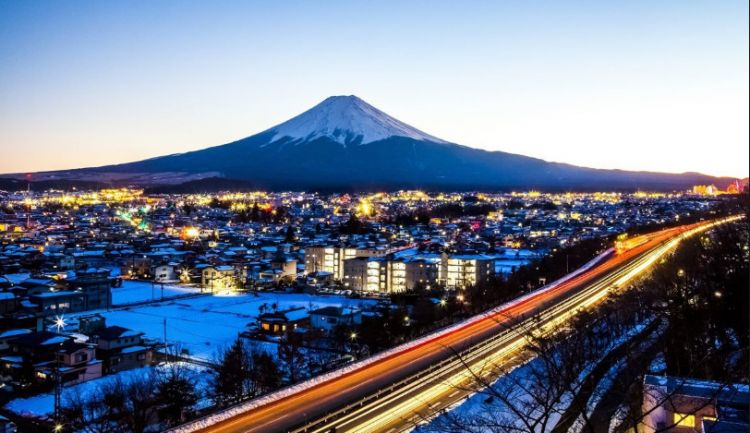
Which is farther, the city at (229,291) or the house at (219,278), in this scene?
the house at (219,278)

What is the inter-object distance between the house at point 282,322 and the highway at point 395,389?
3402 millimetres

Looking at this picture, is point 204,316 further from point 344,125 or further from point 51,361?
point 344,125

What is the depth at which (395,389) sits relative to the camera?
6047 mm

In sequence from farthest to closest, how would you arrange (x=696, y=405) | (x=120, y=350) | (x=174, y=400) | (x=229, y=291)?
(x=229, y=291), (x=120, y=350), (x=174, y=400), (x=696, y=405)

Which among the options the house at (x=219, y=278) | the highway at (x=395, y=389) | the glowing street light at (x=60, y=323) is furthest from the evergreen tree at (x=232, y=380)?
the house at (x=219, y=278)

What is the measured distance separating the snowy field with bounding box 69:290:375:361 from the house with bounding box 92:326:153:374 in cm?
69

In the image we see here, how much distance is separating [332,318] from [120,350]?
12.3ft

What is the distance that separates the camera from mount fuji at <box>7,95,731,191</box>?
65.2m

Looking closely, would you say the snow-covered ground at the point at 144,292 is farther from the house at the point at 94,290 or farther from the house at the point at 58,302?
the house at the point at 58,302

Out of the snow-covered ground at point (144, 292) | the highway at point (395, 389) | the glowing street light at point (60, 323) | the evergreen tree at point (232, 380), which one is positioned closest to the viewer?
the highway at point (395, 389)

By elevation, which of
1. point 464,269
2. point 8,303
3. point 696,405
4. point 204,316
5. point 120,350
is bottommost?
point 204,316

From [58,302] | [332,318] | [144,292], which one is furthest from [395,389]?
[144,292]

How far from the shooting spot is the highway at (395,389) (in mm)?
5137

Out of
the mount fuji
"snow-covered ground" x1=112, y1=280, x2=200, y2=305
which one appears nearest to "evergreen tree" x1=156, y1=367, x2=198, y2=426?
"snow-covered ground" x1=112, y1=280, x2=200, y2=305
